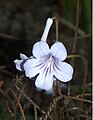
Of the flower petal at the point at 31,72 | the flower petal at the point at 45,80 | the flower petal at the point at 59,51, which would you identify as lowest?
the flower petal at the point at 45,80

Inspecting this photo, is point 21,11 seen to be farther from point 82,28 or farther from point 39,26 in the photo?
point 82,28

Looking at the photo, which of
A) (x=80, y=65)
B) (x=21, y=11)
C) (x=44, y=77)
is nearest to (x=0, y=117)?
(x=44, y=77)

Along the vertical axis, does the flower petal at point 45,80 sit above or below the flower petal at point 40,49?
below
